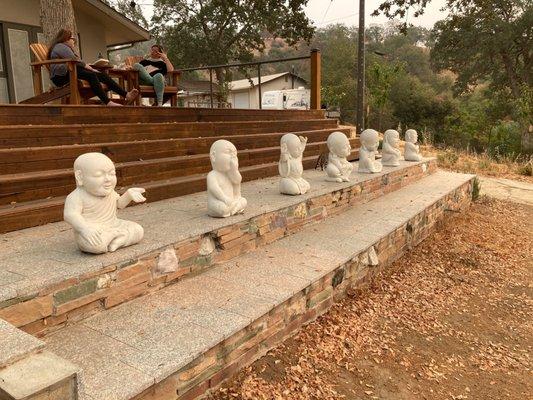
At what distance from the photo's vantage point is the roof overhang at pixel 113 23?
980cm

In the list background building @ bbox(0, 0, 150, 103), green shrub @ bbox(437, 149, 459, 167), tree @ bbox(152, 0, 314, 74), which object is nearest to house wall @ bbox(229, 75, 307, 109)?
tree @ bbox(152, 0, 314, 74)

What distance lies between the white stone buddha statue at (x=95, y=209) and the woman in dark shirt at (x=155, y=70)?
14.9 ft

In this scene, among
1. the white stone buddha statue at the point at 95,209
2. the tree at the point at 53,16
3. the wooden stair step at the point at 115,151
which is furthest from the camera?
the tree at the point at 53,16

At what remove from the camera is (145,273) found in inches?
120

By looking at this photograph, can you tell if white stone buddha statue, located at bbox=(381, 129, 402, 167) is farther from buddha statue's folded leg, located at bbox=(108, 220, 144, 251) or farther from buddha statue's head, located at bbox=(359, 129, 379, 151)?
buddha statue's folded leg, located at bbox=(108, 220, 144, 251)

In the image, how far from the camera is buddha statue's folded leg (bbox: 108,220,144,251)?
3.02m

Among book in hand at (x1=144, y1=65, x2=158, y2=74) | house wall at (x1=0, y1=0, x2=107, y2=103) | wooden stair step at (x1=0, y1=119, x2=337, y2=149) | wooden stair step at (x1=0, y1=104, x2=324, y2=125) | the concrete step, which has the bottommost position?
the concrete step

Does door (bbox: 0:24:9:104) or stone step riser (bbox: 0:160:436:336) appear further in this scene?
door (bbox: 0:24:9:104)

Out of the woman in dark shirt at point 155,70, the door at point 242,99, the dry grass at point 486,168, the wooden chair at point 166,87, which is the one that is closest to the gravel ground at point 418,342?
the woman in dark shirt at point 155,70

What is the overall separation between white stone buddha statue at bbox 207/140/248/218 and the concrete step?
0.45m

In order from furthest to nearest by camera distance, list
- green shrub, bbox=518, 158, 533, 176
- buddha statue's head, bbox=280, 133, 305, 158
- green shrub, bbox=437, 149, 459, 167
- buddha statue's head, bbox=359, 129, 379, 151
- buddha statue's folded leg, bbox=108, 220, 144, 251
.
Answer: green shrub, bbox=437, 149, 459, 167, green shrub, bbox=518, 158, 533, 176, buddha statue's head, bbox=359, 129, 379, 151, buddha statue's head, bbox=280, 133, 305, 158, buddha statue's folded leg, bbox=108, 220, 144, 251

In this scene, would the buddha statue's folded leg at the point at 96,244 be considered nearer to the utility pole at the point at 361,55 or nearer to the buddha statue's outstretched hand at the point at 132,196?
the buddha statue's outstretched hand at the point at 132,196

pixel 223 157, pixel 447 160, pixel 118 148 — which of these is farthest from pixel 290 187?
pixel 447 160

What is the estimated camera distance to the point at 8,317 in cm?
232
